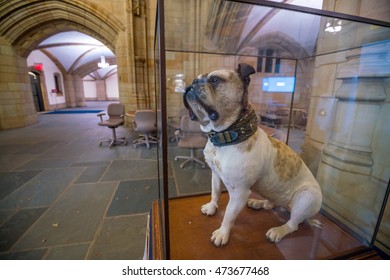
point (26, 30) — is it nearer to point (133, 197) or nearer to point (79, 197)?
point (79, 197)

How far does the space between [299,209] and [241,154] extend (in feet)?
1.42

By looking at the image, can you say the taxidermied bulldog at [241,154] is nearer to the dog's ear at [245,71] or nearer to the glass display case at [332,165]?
the dog's ear at [245,71]

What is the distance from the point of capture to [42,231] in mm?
1791

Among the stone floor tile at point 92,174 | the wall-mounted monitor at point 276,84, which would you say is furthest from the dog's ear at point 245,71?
the wall-mounted monitor at point 276,84

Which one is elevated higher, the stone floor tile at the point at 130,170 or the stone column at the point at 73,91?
the stone column at the point at 73,91

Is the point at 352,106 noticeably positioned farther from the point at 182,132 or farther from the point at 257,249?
the point at 182,132

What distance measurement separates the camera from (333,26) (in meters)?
1.38

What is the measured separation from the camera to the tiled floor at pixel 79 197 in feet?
5.38

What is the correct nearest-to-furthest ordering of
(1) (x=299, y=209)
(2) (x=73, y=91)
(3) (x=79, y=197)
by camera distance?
(1) (x=299, y=209) < (3) (x=79, y=197) < (2) (x=73, y=91)

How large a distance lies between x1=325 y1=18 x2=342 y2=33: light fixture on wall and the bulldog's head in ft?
3.80

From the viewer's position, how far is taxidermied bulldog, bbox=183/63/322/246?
68 centimetres

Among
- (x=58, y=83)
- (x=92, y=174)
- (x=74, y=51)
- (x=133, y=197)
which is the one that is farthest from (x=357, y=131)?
(x=58, y=83)

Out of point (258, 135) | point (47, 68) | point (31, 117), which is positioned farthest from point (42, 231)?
point (47, 68)

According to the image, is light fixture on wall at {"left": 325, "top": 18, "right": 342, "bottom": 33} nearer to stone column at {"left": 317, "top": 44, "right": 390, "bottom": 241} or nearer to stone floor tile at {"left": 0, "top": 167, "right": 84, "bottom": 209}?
stone column at {"left": 317, "top": 44, "right": 390, "bottom": 241}
